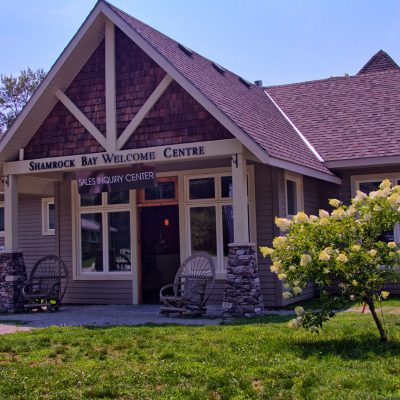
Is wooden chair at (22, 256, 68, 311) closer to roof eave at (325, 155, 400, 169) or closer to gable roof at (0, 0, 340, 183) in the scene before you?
gable roof at (0, 0, 340, 183)

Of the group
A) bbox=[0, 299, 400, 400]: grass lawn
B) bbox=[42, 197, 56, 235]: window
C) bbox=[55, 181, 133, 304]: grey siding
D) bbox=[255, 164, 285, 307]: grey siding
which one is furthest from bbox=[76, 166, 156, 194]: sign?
bbox=[42, 197, 56, 235]: window

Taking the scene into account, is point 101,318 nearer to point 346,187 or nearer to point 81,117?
point 81,117

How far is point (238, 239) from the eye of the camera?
1077cm

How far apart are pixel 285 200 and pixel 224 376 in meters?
7.18

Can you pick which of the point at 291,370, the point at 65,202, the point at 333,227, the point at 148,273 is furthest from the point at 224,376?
the point at 65,202

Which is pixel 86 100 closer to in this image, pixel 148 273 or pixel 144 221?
pixel 144 221

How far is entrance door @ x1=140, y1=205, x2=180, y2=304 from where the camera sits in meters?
13.5

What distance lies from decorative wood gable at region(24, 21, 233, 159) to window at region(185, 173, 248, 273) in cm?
172

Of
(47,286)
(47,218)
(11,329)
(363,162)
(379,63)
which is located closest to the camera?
(11,329)

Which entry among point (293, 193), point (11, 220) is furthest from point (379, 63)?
point (11, 220)

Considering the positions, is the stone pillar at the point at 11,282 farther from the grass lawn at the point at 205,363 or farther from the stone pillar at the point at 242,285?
the stone pillar at the point at 242,285

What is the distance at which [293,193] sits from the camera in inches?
527

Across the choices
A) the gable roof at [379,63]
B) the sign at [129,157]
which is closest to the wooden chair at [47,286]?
the sign at [129,157]

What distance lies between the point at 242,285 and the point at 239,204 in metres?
1.38
